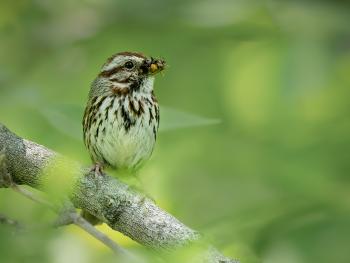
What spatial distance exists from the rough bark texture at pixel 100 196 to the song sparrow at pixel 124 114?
1339 mm

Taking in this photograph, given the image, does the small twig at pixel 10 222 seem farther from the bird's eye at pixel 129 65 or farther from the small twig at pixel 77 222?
the bird's eye at pixel 129 65

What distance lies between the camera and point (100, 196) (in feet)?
7.20

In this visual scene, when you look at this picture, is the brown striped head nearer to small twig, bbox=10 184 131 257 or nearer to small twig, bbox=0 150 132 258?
small twig, bbox=0 150 132 258

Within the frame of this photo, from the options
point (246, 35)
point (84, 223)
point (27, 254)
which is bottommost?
point (27, 254)

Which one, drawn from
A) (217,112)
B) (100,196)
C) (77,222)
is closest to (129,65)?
(217,112)

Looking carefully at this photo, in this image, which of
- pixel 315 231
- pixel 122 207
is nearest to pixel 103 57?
pixel 122 207

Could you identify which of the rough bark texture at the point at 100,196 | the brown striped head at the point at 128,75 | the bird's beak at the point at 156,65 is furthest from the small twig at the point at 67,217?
the brown striped head at the point at 128,75

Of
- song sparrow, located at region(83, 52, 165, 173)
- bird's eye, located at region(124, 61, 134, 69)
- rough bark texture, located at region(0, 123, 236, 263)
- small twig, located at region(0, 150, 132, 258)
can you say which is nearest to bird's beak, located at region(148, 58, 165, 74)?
song sparrow, located at region(83, 52, 165, 173)

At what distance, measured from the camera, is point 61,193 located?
1.53m

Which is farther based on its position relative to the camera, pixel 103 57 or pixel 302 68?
pixel 103 57

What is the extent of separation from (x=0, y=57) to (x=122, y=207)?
10.9 ft

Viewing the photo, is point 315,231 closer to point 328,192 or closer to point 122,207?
point 328,192

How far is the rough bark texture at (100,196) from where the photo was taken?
204 centimetres

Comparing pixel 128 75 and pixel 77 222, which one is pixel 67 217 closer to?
pixel 77 222
